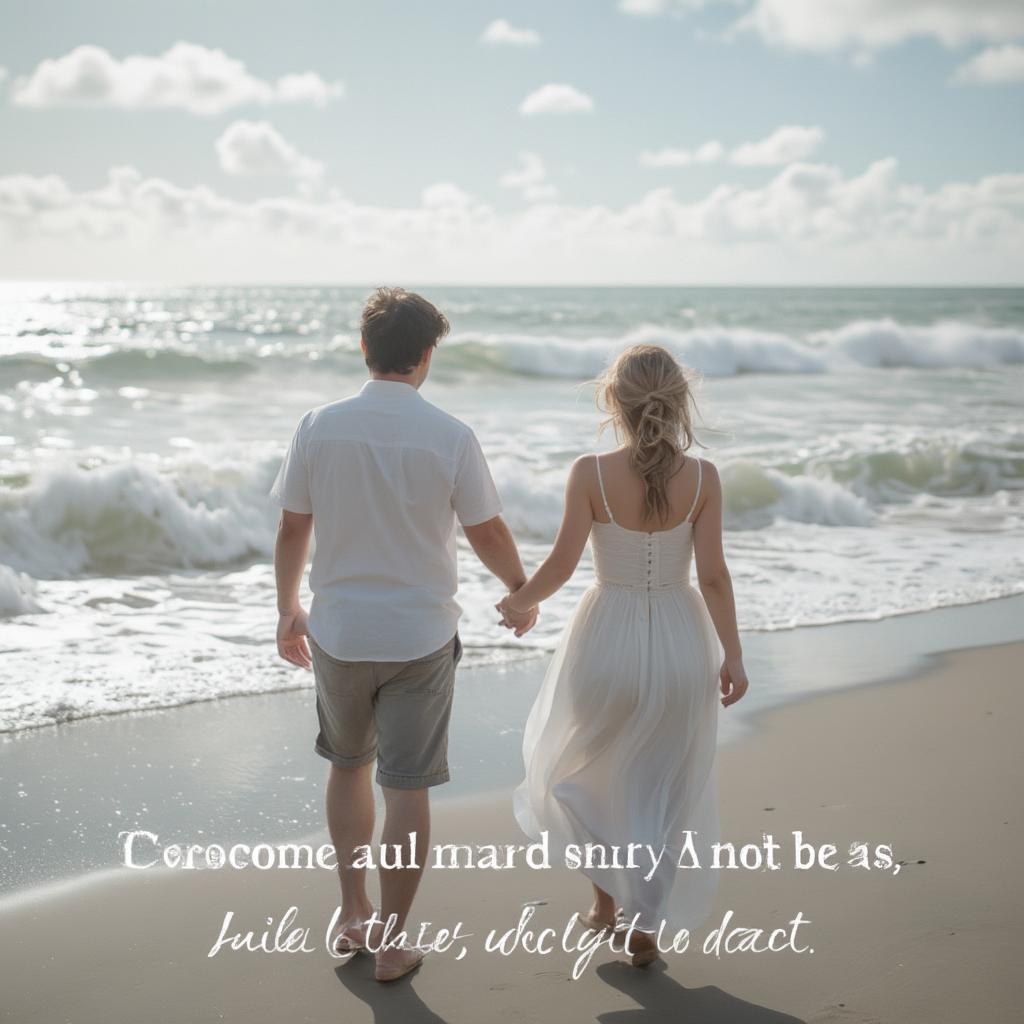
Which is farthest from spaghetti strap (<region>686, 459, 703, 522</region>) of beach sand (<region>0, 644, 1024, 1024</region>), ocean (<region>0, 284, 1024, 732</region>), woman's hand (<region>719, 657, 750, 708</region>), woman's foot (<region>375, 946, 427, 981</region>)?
woman's foot (<region>375, 946, 427, 981</region>)

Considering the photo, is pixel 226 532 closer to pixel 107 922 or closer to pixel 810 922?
pixel 107 922

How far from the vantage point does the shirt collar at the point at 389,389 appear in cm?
301

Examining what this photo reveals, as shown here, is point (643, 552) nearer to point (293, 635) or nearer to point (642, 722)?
point (642, 722)

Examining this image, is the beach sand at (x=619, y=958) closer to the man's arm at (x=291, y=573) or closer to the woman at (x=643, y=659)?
the woman at (x=643, y=659)

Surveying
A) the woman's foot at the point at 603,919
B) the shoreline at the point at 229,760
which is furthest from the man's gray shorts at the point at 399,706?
the shoreline at the point at 229,760

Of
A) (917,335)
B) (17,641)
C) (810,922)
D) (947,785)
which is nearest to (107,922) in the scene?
(810,922)

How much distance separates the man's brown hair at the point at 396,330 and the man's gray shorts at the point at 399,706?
0.77 meters

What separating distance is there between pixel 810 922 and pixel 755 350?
98.1 ft

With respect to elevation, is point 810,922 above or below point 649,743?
below

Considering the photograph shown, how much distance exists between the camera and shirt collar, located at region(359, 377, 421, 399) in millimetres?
3014

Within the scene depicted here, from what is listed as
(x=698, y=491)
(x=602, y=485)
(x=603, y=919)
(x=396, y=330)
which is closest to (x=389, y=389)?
(x=396, y=330)

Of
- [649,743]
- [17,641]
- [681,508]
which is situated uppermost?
[681,508]

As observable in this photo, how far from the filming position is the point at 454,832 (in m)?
4.24

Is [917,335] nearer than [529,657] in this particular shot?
No
